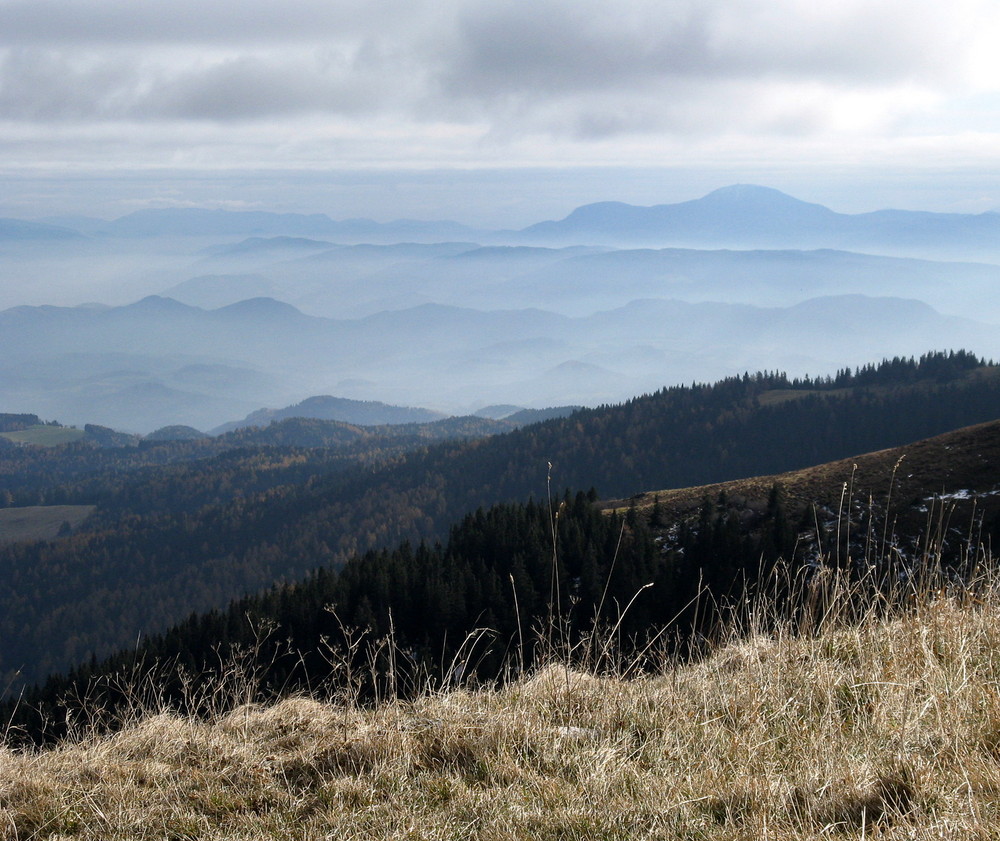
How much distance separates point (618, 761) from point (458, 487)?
18302 centimetres

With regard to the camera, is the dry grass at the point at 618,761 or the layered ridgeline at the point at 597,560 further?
the layered ridgeline at the point at 597,560

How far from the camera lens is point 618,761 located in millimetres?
5078

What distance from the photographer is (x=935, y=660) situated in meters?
5.97

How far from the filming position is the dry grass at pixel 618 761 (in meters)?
4.12

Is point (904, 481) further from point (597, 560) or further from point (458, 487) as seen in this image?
point (458, 487)

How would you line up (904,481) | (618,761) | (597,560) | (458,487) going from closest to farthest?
(618,761) → (597,560) → (904,481) → (458,487)

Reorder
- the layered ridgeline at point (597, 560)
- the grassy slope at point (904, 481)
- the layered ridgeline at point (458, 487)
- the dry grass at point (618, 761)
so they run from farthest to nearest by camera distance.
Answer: the layered ridgeline at point (458, 487) → the grassy slope at point (904, 481) → the layered ridgeline at point (597, 560) → the dry grass at point (618, 761)

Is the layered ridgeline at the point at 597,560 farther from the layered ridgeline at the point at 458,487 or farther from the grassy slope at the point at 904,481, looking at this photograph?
the layered ridgeline at the point at 458,487

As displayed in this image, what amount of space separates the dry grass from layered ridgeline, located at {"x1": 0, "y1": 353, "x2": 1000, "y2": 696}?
479 feet

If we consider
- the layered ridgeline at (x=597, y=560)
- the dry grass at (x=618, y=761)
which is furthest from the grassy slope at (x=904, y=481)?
the dry grass at (x=618, y=761)

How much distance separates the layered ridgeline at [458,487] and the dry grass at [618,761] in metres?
146

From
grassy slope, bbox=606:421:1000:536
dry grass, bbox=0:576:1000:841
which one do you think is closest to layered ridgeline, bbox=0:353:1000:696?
grassy slope, bbox=606:421:1000:536

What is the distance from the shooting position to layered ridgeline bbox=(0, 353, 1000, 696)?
15362 cm

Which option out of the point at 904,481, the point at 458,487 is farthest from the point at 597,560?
the point at 458,487
